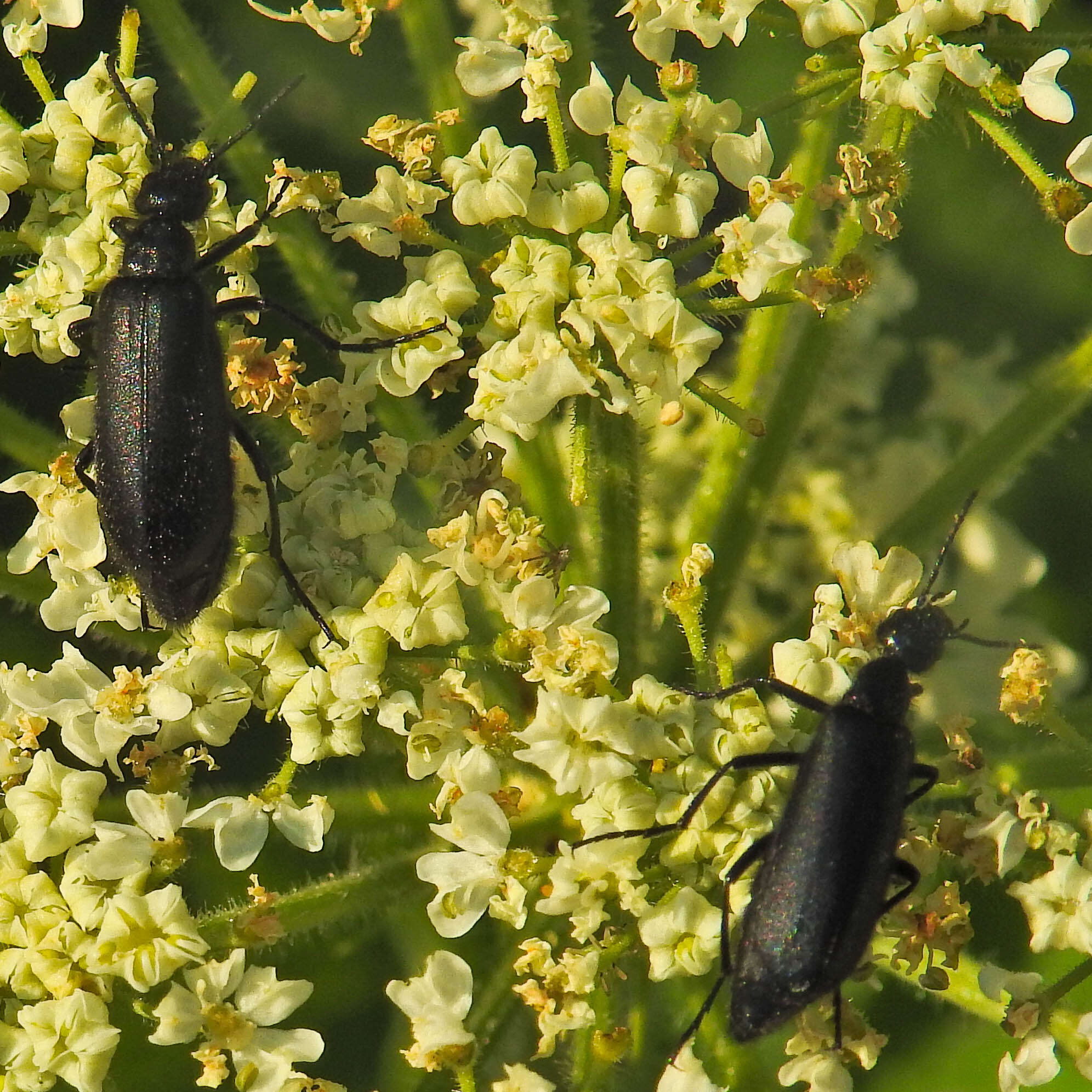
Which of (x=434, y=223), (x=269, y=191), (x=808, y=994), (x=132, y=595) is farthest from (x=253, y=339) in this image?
(x=808, y=994)

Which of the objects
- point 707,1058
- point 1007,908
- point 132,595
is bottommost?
point 1007,908

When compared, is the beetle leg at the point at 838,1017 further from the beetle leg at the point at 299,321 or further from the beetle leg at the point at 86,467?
the beetle leg at the point at 86,467

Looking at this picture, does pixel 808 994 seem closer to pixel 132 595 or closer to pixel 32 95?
pixel 132 595

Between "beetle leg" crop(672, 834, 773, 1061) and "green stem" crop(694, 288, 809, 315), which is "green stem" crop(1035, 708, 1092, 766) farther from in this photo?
"green stem" crop(694, 288, 809, 315)

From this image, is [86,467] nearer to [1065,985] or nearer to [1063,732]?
[1063,732]

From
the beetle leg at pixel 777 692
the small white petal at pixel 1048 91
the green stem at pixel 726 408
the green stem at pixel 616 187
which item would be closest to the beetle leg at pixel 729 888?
the beetle leg at pixel 777 692

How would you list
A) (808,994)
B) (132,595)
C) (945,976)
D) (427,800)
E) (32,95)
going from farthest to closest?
1. (32,95)
2. (427,800)
3. (132,595)
4. (945,976)
5. (808,994)
